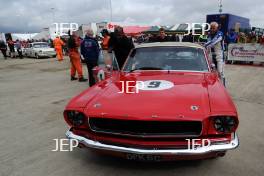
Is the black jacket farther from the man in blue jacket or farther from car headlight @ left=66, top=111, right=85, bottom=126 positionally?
car headlight @ left=66, top=111, right=85, bottom=126

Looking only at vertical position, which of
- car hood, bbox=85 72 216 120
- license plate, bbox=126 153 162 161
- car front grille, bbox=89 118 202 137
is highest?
car hood, bbox=85 72 216 120

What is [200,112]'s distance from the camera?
10.3 ft

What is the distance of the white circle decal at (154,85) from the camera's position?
3.86 m

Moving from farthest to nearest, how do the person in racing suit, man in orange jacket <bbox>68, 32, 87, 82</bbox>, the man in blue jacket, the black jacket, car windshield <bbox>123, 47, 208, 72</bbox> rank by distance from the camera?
man in orange jacket <bbox>68, 32, 87, 82</bbox> → the man in blue jacket → the black jacket → the person in racing suit → car windshield <bbox>123, 47, 208, 72</bbox>

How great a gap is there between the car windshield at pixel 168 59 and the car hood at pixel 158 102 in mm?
660

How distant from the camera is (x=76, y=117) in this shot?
138 inches

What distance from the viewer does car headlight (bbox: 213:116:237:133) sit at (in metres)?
3.16

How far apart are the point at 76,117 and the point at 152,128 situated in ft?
3.05

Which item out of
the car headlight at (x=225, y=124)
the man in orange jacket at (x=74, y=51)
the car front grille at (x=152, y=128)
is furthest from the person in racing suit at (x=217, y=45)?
the man in orange jacket at (x=74, y=51)

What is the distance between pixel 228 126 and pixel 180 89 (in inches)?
32.6

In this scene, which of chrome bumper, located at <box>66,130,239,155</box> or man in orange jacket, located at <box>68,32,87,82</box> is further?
man in orange jacket, located at <box>68,32,87,82</box>

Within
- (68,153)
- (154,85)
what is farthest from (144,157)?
(68,153)

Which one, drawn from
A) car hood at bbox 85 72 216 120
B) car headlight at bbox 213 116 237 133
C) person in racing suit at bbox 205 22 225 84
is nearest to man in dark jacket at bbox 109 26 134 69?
person in racing suit at bbox 205 22 225 84

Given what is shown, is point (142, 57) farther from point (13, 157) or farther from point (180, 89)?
point (13, 157)
